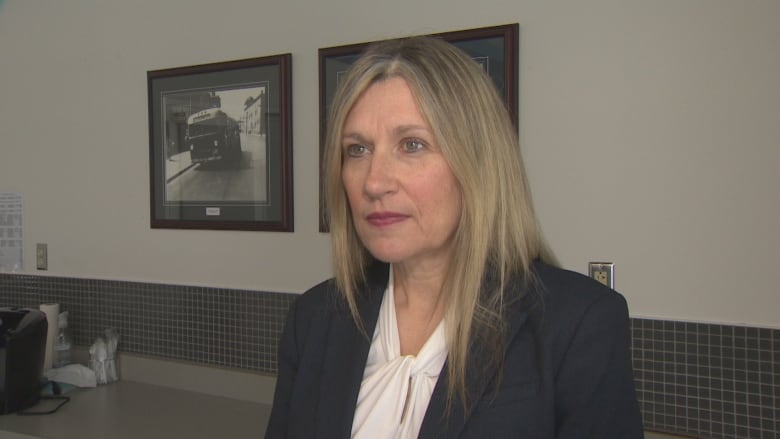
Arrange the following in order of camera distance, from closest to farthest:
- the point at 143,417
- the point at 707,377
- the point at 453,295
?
the point at 453,295, the point at 707,377, the point at 143,417

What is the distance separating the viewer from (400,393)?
1084 mm

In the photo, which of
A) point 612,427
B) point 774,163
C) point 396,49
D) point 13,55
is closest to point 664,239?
point 774,163

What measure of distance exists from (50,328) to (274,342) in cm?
100

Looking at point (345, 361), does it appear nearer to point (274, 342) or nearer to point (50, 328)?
point (274, 342)

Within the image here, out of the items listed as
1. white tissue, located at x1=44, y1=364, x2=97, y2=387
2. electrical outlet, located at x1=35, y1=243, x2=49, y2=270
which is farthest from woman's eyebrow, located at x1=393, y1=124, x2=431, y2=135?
electrical outlet, located at x1=35, y1=243, x2=49, y2=270

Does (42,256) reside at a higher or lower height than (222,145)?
lower

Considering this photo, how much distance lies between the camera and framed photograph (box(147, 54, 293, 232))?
7.17 ft

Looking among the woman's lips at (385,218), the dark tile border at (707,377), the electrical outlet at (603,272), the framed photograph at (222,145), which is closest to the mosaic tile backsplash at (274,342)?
the dark tile border at (707,377)

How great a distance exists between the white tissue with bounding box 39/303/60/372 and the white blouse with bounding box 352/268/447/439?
6.12 ft

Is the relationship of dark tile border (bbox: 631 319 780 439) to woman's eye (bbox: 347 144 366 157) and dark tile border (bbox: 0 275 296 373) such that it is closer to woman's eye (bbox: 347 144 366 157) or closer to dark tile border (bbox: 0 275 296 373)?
woman's eye (bbox: 347 144 366 157)

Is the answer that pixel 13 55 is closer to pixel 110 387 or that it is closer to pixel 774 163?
pixel 110 387

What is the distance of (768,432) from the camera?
5.11ft

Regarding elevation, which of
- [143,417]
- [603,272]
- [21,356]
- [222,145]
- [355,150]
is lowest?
[143,417]

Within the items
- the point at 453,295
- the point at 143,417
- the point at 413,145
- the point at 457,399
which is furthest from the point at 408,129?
the point at 143,417
